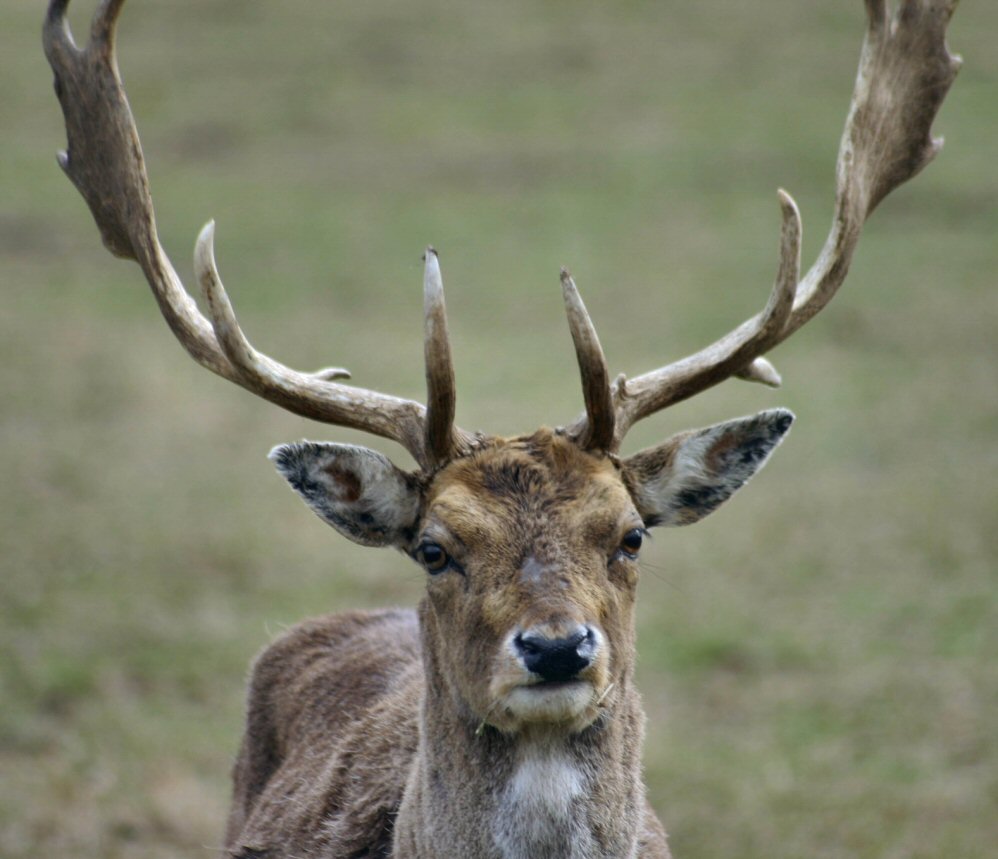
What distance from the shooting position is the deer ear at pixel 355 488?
4.71 m

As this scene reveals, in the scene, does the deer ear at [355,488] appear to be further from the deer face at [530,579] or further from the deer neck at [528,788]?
the deer neck at [528,788]

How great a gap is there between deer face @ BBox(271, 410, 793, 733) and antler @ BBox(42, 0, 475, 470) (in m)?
0.23

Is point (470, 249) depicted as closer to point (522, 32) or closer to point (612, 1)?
point (522, 32)

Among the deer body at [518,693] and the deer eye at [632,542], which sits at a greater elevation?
the deer eye at [632,542]

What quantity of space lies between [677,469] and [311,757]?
1.94 m

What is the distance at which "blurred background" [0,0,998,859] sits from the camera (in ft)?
26.9

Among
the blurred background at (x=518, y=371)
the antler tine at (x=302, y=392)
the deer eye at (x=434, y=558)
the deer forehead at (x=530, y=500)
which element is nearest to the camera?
the deer forehead at (x=530, y=500)

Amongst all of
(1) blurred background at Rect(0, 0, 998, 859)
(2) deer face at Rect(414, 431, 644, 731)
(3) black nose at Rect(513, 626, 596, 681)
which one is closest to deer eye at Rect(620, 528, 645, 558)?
(2) deer face at Rect(414, 431, 644, 731)

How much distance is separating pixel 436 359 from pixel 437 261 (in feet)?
1.02

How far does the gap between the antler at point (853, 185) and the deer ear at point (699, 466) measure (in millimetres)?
164

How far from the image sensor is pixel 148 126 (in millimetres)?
26031

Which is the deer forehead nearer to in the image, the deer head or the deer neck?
the deer head

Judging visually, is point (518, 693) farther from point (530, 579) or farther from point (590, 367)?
point (590, 367)

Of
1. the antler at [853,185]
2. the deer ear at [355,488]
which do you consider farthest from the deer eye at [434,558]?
the antler at [853,185]
